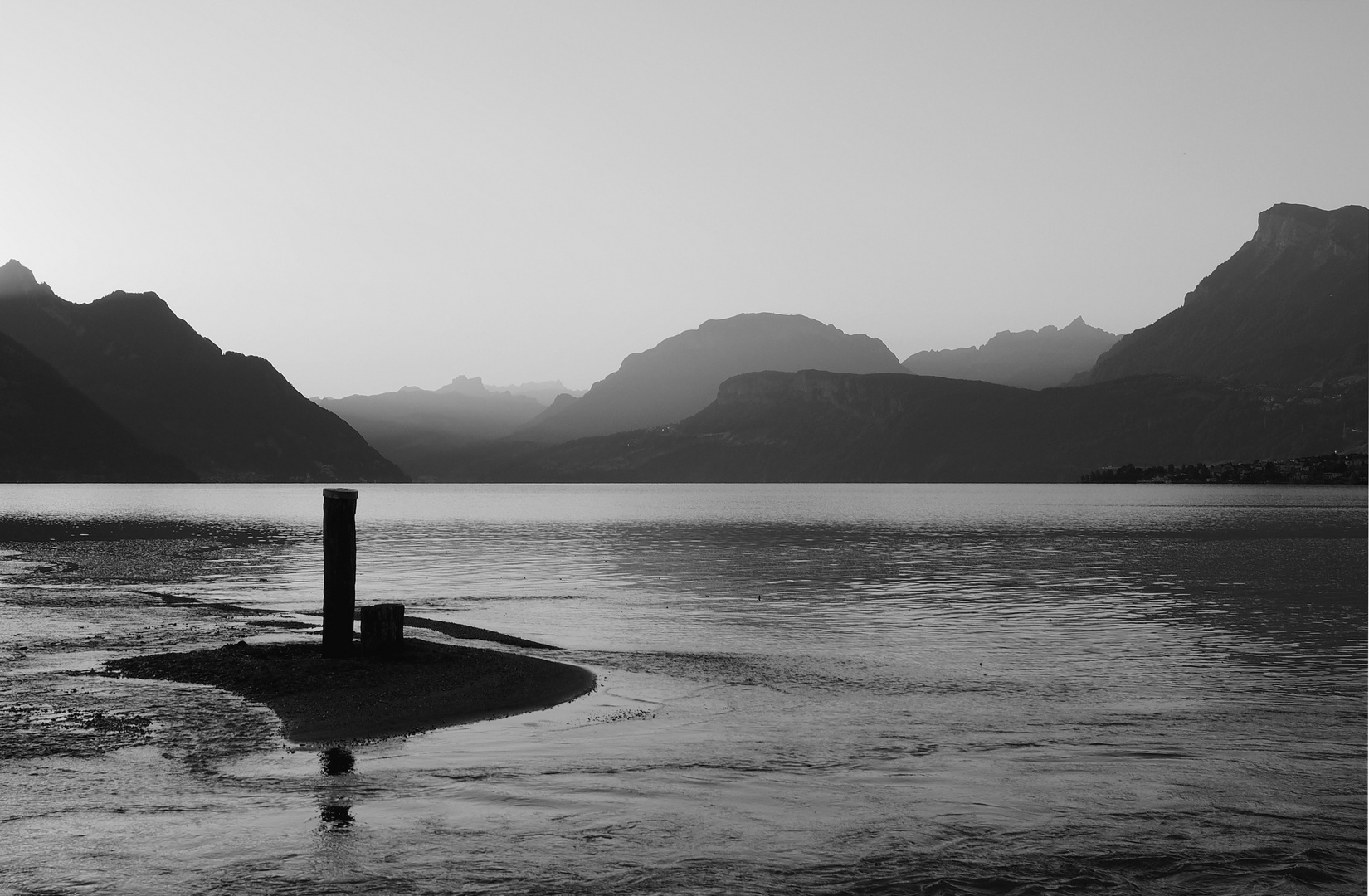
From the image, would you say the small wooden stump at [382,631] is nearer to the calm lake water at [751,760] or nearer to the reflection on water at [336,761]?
the calm lake water at [751,760]

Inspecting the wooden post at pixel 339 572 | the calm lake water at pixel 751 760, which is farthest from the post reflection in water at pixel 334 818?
the wooden post at pixel 339 572

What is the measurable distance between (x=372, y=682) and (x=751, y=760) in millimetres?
9311

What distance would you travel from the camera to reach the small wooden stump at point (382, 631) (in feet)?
83.7

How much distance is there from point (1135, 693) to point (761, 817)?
46.6 feet

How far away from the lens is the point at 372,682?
23141 millimetres

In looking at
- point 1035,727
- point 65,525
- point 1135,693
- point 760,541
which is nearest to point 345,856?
point 1035,727

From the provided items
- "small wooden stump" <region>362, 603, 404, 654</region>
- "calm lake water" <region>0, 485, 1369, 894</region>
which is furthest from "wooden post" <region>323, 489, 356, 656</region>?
"calm lake water" <region>0, 485, 1369, 894</region>

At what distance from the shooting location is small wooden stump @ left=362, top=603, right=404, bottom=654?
1004 inches

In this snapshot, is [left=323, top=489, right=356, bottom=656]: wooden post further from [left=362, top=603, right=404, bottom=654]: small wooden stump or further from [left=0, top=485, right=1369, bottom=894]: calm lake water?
[left=0, top=485, right=1369, bottom=894]: calm lake water

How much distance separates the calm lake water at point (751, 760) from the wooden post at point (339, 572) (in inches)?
132

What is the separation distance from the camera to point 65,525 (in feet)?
352

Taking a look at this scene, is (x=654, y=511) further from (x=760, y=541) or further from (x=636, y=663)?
(x=636, y=663)

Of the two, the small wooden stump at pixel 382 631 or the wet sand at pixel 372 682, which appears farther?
the small wooden stump at pixel 382 631

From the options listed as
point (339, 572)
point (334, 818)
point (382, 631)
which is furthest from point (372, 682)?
point (334, 818)
